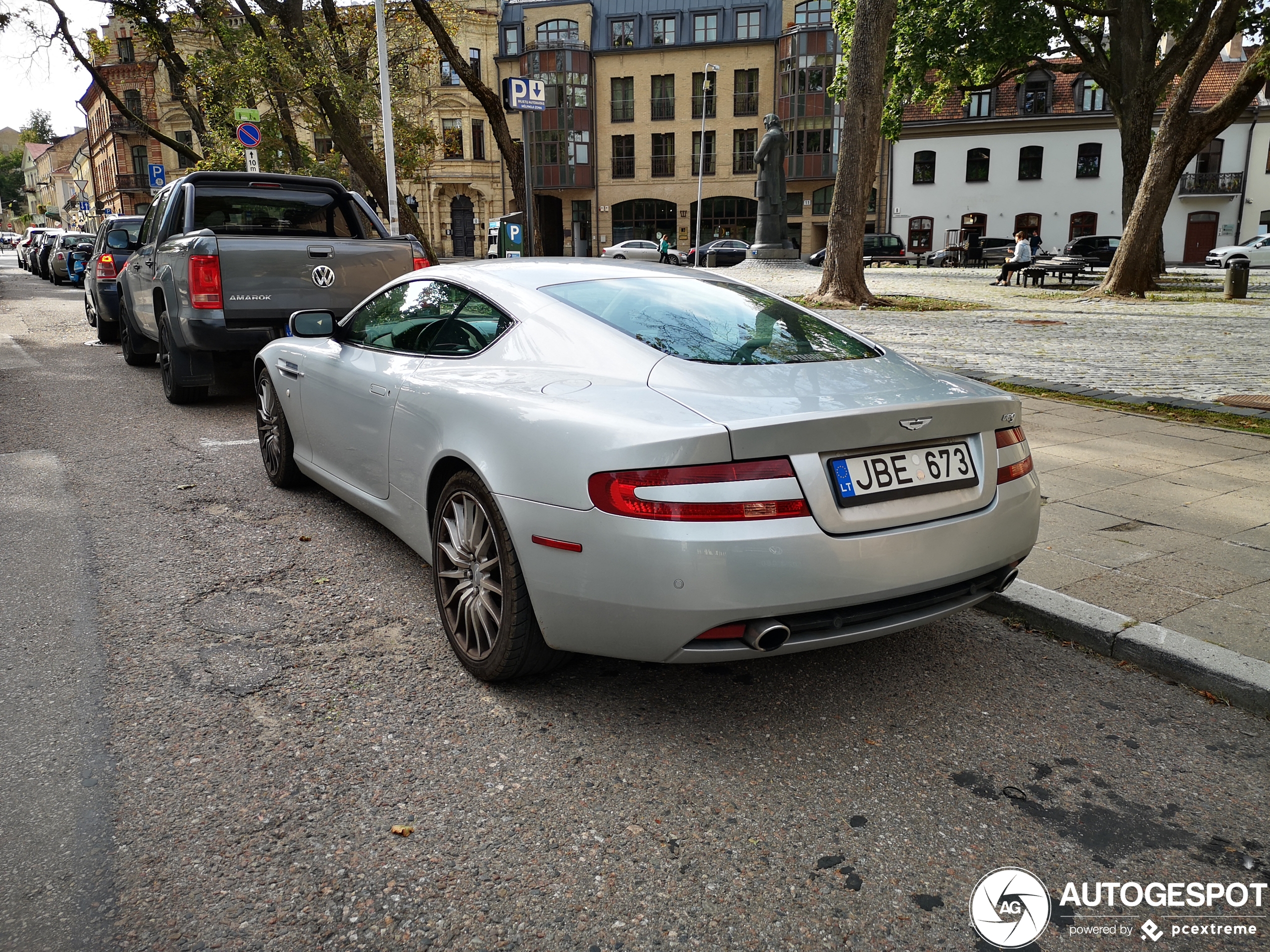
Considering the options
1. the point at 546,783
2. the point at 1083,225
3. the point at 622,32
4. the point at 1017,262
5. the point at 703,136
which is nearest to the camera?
the point at 546,783

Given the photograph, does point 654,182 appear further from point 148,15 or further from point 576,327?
point 576,327

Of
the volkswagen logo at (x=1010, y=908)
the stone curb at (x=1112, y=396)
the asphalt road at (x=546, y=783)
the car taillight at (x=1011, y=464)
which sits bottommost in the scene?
the volkswagen logo at (x=1010, y=908)

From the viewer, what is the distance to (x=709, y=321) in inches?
145

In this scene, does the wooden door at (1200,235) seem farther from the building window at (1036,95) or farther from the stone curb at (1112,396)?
the stone curb at (1112,396)

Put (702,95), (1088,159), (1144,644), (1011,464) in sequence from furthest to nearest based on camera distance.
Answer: (702,95)
(1088,159)
(1144,644)
(1011,464)

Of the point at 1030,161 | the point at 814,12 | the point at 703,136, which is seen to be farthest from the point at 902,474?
the point at 814,12

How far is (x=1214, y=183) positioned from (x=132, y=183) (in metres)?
72.3

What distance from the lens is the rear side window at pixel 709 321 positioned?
3.41 metres

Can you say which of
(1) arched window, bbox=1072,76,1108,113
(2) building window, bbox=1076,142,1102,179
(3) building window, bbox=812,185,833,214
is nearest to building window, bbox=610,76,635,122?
(3) building window, bbox=812,185,833,214

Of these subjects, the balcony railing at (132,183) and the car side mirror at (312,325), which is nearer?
the car side mirror at (312,325)

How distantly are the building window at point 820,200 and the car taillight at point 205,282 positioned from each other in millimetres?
53098

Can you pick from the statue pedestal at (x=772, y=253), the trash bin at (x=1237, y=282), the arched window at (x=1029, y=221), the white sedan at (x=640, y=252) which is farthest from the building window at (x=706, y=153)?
the trash bin at (x=1237, y=282)

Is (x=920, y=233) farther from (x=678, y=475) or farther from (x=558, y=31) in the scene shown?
(x=678, y=475)

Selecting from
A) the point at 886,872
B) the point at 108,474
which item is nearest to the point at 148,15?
the point at 108,474
